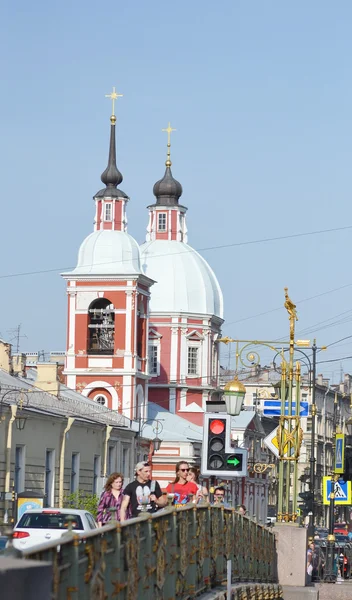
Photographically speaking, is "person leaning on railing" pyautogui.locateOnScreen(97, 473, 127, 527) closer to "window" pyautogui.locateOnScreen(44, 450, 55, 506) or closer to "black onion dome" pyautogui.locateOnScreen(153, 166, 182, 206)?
"window" pyautogui.locateOnScreen(44, 450, 55, 506)

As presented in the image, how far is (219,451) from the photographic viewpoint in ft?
72.6

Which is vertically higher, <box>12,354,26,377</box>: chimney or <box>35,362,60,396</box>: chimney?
<box>12,354,26,377</box>: chimney

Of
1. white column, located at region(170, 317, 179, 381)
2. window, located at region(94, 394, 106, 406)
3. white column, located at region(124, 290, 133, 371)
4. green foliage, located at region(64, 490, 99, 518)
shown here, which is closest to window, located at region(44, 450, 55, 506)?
green foliage, located at region(64, 490, 99, 518)

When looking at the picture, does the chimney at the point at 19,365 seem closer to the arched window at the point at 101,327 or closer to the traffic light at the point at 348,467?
the arched window at the point at 101,327

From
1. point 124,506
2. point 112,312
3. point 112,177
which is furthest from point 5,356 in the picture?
point 124,506

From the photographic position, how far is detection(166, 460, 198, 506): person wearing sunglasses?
17.0m

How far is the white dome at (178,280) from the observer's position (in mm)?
93625

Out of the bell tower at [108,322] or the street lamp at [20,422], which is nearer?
the street lamp at [20,422]

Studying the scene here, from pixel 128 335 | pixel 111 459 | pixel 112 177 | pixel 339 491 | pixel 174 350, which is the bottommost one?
pixel 339 491

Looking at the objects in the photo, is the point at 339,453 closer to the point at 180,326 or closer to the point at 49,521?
the point at 49,521

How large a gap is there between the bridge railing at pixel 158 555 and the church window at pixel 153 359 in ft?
237

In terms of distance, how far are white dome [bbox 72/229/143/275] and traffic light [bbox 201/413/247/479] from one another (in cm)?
5567

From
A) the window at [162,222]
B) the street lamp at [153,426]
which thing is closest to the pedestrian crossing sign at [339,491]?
the street lamp at [153,426]

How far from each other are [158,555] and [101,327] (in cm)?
6654
